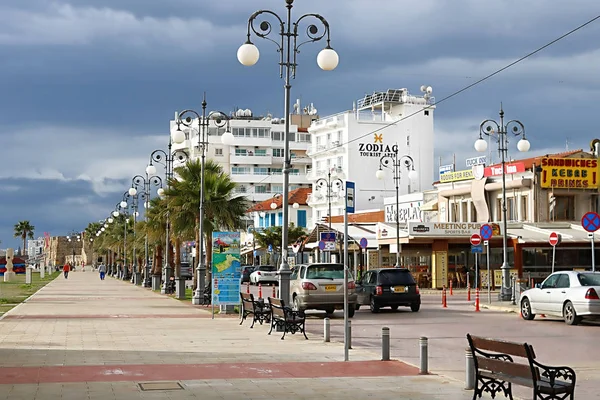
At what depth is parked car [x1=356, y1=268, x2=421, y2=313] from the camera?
2886 centimetres

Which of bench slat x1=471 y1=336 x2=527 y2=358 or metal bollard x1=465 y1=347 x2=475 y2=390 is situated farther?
metal bollard x1=465 y1=347 x2=475 y2=390

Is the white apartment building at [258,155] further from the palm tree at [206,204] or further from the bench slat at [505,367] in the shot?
the bench slat at [505,367]

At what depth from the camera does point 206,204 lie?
→ 38.8 meters

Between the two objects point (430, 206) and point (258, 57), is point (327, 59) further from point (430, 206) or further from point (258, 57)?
point (430, 206)

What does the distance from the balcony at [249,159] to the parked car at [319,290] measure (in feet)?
302

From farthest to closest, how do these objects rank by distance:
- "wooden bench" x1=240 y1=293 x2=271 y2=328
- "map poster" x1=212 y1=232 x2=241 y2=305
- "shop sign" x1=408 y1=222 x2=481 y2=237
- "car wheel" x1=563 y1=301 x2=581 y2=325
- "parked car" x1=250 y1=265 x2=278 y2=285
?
"parked car" x1=250 y1=265 x2=278 y2=285 < "shop sign" x1=408 y1=222 x2=481 y2=237 < "map poster" x1=212 y1=232 x2=241 y2=305 < "car wheel" x1=563 y1=301 x2=581 y2=325 < "wooden bench" x1=240 y1=293 x2=271 y2=328

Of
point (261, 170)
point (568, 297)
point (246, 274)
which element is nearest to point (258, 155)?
point (261, 170)

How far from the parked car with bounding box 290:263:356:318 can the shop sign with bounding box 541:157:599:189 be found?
1110 inches

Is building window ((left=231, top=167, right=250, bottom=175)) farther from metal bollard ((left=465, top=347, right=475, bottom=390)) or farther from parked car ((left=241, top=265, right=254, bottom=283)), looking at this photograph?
metal bollard ((left=465, top=347, right=475, bottom=390))

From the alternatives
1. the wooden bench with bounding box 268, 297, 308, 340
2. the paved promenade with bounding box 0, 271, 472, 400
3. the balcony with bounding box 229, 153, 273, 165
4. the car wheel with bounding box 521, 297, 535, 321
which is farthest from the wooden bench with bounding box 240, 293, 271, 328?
the balcony with bounding box 229, 153, 273, 165

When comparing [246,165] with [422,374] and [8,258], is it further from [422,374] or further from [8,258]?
[422,374]

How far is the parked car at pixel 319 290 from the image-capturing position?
1032 inches

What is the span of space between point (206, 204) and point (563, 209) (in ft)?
85.1

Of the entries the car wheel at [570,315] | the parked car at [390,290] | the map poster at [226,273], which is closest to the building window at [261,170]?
the parked car at [390,290]
